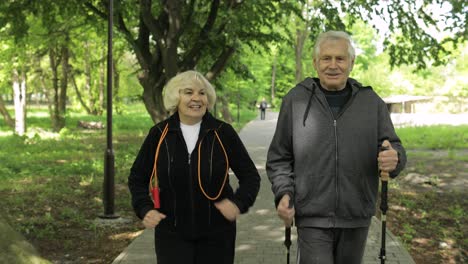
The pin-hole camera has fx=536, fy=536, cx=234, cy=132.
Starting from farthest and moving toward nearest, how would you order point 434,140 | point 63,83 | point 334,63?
point 63,83 < point 434,140 < point 334,63

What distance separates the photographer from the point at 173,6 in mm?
11055

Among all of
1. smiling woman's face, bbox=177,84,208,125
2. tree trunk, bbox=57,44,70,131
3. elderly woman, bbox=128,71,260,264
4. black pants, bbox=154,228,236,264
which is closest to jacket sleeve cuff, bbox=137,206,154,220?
elderly woman, bbox=128,71,260,264

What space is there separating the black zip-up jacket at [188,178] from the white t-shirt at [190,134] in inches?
1.4

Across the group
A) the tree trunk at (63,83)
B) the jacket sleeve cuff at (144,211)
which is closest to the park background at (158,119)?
the jacket sleeve cuff at (144,211)

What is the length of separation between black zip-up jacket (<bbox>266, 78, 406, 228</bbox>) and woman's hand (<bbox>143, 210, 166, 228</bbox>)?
68 centimetres

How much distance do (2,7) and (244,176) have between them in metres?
10.1

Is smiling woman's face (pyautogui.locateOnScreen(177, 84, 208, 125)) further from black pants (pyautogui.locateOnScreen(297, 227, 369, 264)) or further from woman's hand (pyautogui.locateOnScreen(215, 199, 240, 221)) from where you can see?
black pants (pyautogui.locateOnScreen(297, 227, 369, 264))

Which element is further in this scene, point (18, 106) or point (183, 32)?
point (18, 106)

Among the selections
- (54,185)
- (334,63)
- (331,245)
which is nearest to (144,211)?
(331,245)

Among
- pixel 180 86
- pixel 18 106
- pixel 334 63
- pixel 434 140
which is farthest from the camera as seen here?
pixel 18 106

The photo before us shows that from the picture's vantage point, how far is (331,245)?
10.3 feet

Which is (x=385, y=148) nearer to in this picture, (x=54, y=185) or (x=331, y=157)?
(x=331, y=157)

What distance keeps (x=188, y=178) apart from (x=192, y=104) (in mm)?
447

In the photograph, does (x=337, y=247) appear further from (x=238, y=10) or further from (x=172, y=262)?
(x=238, y=10)
